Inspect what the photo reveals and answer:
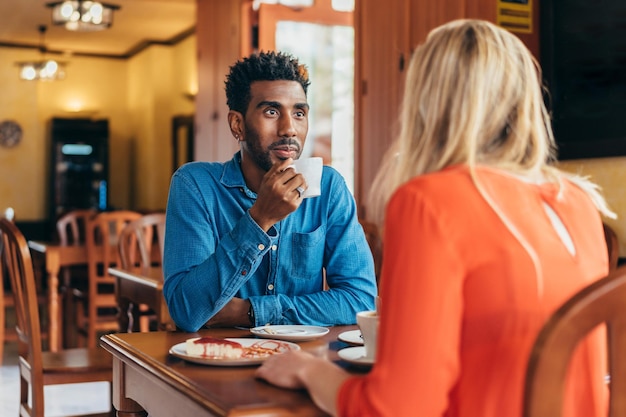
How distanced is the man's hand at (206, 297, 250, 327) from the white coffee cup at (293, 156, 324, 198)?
0.31 m

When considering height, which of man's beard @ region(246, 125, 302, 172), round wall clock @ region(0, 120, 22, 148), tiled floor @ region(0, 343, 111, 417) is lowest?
tiled floor @ region(0, 343, 111, 417)

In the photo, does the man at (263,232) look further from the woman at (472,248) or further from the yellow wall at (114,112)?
the yellow wall at (114,112)

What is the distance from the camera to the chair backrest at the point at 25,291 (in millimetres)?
2771

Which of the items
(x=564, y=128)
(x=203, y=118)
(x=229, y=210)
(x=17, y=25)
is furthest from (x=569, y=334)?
(x=17, y=25)

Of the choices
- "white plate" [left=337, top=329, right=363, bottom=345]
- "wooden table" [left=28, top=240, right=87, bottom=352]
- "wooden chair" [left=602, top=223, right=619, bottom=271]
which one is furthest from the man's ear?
"wooden table" [left=28, top=240, right=87, bottom=352]

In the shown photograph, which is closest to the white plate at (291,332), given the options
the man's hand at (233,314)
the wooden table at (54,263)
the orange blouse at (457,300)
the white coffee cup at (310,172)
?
the man's hand at (233,314)

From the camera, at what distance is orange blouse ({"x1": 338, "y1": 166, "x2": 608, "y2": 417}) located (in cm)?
99

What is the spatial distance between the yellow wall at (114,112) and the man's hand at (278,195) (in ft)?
28.7

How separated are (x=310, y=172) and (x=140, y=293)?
77.2 inches

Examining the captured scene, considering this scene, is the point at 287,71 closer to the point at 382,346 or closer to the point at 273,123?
the point at 273,123

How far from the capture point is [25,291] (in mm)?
2812

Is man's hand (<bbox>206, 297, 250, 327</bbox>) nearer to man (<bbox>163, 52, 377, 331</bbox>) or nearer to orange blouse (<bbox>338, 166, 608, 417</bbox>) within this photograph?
man (<bbox>163, 52, 377, 331</bbox>)

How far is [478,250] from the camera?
1005mm

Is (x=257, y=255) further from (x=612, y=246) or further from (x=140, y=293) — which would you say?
(x=140, y=293)
